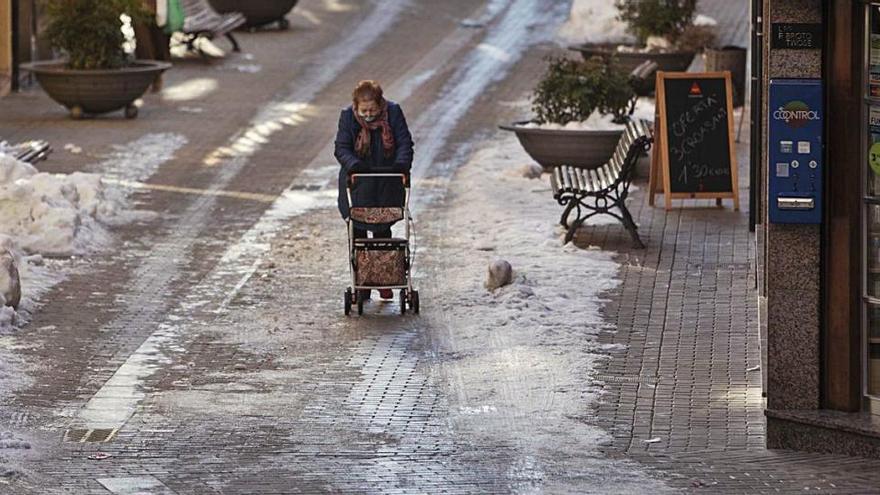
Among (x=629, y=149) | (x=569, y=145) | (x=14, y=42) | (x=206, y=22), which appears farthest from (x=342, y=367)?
(x=206, y=22)

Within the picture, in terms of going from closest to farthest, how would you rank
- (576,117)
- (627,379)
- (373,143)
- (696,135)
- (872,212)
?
(872,212)
(627,379)
(373,143)
(696,135)
(576,117)

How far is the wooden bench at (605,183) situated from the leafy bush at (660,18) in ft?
28.7

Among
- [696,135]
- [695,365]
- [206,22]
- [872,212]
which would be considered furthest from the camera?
[206,22]

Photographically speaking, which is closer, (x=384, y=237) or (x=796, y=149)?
(x=796, y=149)

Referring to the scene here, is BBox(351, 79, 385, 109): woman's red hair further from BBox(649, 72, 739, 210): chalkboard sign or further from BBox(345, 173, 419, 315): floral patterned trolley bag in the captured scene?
BBox(649, 72, 739, 210): chalkboard sign

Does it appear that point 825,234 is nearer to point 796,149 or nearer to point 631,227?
point 796,149

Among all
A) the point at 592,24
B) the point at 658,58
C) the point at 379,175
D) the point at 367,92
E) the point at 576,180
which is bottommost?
the point at 592,24

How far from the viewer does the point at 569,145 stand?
18156 millimetres

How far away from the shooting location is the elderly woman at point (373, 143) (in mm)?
13492

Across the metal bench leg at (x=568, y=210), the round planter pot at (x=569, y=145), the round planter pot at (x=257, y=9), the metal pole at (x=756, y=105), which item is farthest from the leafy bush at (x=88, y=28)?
the metal pole at (x=756, y=105)

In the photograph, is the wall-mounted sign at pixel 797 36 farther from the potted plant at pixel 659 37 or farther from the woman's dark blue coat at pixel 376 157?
the potted plant at pixel 659 37

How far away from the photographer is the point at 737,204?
17141 mm

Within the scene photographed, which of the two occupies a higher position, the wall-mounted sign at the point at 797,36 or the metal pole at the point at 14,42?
the wall-mounted sign at the point at 797,36

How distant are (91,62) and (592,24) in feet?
33.7
